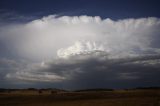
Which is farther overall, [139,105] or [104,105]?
[104,105]

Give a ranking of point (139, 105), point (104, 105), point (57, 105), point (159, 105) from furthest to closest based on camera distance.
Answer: point (57, 105) < point (104, 105) < point (139, 105) < point (159, 105)

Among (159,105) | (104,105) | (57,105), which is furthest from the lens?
(57,105)

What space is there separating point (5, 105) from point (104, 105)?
842 inches

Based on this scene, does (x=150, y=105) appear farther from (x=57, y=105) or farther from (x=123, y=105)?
(x=57, y=105)

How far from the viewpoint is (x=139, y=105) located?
42.4m

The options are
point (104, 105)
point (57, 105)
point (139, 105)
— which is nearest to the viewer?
point (139, 105)

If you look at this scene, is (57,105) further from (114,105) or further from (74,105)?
(114,105)

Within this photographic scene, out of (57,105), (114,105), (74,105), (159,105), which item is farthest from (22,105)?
(159,105)

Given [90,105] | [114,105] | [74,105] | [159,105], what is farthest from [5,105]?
[159,105]

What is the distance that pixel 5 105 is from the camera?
165ft

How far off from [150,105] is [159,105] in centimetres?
215

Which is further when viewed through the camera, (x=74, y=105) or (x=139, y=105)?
(x=74, y=105)

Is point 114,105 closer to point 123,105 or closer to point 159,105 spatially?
point 123,105

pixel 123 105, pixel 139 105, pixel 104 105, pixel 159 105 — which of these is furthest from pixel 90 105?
pixel 159 105
